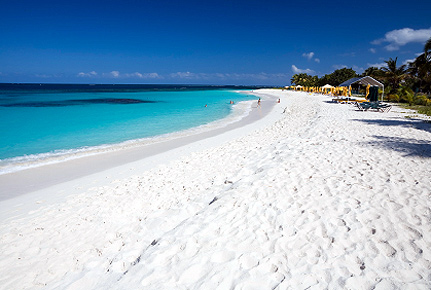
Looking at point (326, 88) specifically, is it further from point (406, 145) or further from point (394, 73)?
point (406, 145)

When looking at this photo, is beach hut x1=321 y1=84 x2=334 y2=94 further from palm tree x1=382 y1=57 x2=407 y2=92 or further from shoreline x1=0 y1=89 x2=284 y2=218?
shoreline x1=0 y1=89 x2=284 y2=218

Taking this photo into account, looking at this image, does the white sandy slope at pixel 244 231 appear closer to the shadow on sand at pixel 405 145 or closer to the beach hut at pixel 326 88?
the shadow on sand at pixel 405 145

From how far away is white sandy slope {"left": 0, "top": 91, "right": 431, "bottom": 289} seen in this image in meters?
2.58

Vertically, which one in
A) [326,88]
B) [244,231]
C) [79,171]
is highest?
[326,88]

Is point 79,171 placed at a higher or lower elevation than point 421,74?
lower

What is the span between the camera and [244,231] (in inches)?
130

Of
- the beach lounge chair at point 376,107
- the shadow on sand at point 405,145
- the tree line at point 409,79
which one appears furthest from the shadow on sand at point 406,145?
the tree line at point 409,79

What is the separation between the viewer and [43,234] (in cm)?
394

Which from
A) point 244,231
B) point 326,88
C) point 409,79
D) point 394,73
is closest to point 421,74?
point 394,73

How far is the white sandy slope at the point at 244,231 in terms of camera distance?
2578mm

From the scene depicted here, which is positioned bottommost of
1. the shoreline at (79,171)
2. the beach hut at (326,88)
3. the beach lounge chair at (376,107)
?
the shoreline at (79,171)

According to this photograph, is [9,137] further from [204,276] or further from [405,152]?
[405,152]

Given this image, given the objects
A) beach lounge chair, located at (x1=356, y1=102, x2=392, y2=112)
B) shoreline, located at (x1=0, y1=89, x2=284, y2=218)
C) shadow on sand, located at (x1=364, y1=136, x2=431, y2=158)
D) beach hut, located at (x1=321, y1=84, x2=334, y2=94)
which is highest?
beach hut, located at (x1=321, y1=84, x2=334, y2=94)

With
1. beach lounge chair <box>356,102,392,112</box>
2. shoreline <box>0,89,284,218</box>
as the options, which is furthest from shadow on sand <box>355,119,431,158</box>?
beach lounge chair <box>356,102,392,112</box>
